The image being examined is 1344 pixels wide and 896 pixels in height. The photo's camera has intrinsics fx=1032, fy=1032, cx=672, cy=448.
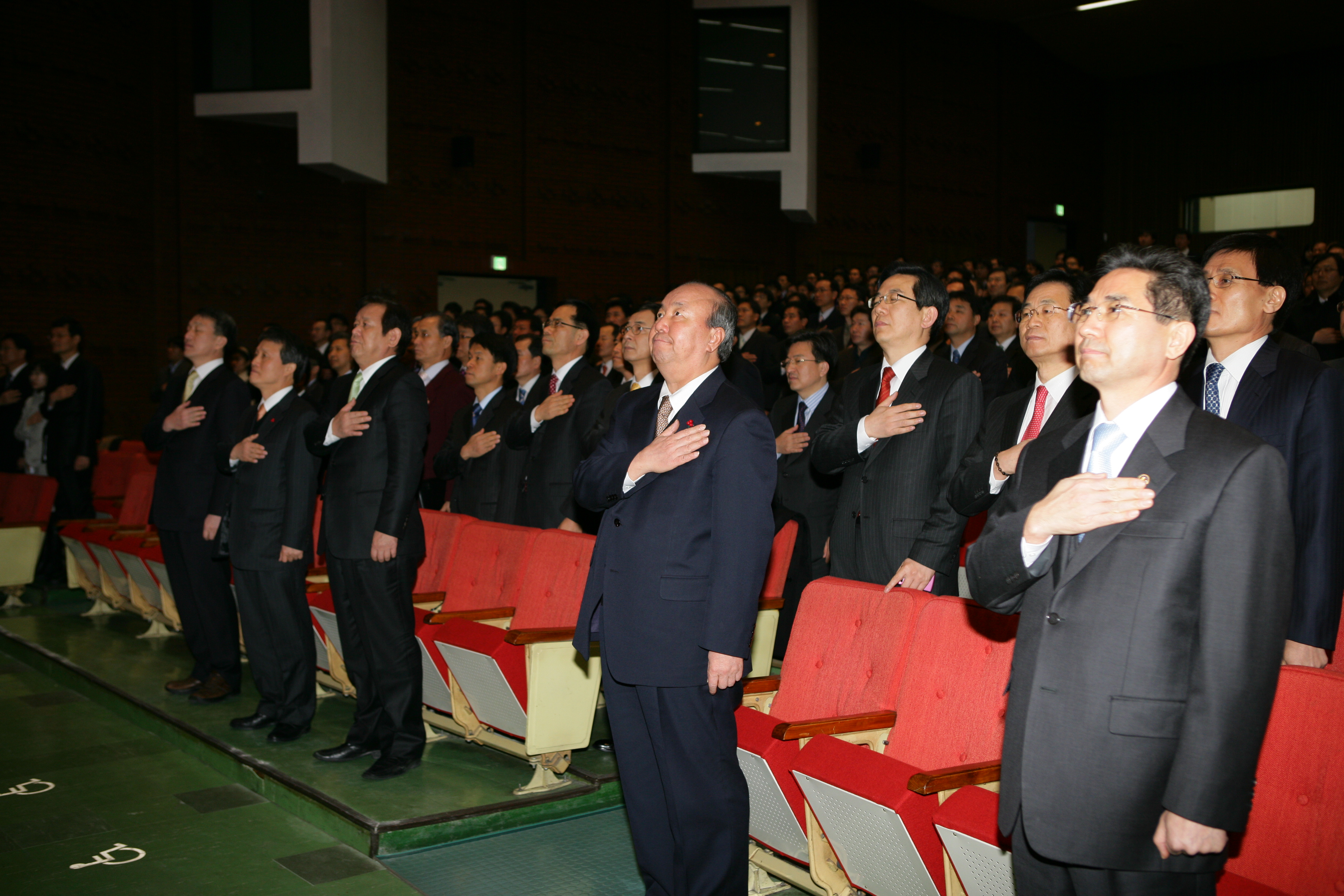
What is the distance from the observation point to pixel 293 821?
127 inches

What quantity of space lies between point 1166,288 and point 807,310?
21.1ft

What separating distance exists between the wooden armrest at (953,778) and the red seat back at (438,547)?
2.46 meters

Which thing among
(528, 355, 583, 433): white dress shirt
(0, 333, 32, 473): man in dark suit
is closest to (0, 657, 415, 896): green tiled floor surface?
(528, 355, 583, 433): white dress shirt

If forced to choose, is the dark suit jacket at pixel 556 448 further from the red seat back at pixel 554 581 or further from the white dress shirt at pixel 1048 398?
the white dress shirt at pixel 1048 398

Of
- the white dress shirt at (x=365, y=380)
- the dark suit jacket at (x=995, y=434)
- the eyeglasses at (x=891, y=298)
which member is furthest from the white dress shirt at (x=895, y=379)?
the white dress shirt at (x=365, y=380)

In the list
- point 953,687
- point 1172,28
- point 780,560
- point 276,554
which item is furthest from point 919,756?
point 1172,28

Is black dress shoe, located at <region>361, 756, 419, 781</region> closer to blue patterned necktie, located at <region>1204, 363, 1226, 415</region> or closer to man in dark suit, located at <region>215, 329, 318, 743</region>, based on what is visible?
man in dark suit, located at <region>215, 329, 318, 743</region>

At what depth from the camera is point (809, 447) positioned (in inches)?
160

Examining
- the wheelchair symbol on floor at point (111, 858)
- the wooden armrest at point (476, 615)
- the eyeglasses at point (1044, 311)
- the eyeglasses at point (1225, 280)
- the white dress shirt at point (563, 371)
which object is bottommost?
the wheelchair symbol on floor at point (111, 858)

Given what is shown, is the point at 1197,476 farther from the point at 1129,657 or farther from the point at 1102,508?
the point at 1129,657

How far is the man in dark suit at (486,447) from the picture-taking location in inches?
177

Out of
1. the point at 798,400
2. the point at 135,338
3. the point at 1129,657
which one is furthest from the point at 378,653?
the point at 135,338

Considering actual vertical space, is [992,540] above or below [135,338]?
below

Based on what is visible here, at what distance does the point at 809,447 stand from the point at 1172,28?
13209 mm
